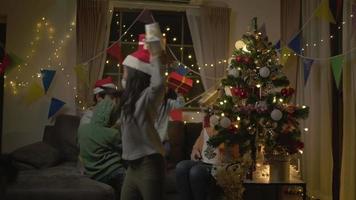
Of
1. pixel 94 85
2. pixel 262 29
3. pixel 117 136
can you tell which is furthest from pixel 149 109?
pixel 262 29

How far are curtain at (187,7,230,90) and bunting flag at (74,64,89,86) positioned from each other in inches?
52.9

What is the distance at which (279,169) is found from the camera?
3561mm

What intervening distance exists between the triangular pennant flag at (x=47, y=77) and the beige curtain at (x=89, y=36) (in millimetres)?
323

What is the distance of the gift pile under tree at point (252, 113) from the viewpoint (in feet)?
11.8

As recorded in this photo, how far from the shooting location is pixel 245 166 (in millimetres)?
3580

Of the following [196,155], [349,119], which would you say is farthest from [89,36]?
[349,119]

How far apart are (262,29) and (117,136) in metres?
2.70

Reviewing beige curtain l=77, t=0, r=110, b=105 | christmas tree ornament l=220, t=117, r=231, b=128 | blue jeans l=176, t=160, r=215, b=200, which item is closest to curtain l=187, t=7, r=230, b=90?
beige curtain l=77, t=0, r=110, b=105

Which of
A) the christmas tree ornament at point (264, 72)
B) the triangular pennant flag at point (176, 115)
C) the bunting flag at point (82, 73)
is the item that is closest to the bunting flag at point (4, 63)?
the bunting flag at point (82, 73)

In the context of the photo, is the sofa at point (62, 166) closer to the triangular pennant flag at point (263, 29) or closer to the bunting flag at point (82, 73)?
the bunting flag at point (82, 73)

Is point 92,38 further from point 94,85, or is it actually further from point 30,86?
point 30,86

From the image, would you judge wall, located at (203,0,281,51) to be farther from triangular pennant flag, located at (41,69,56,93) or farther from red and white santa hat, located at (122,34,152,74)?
red and white santa hat, located at (122,34,152,74)

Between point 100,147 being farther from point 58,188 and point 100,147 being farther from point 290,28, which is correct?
point 290,28

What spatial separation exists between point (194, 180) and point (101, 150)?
2.61 ft
